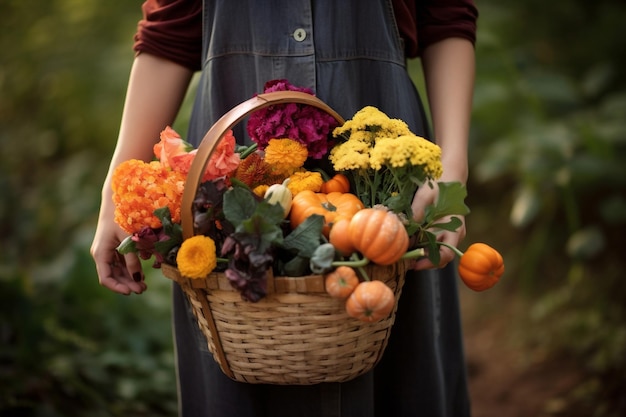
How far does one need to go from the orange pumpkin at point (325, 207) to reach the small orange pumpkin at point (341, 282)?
0.09 metres

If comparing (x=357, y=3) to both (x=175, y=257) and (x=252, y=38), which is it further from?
(x=175, y=257)

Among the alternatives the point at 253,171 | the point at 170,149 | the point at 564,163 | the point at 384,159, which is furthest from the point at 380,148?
the point at 564,163

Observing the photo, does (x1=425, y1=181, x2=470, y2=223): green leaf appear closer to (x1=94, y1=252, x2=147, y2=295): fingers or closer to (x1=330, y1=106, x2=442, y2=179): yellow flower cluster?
(x1=330, y1=106, x2=442, y2=179): yellow flower cluster

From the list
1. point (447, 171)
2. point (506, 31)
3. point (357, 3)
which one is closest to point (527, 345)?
point (506, 31)

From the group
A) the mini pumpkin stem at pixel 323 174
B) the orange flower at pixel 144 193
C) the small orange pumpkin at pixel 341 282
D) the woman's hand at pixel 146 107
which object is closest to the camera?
the small orange pumpkin at pixel 341 282

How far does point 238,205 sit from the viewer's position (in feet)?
2.89

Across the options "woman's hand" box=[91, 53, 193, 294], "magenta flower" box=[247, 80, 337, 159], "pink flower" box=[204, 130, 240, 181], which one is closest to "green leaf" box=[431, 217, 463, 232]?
"magenta flower" box=[247, 80, 337, 159]

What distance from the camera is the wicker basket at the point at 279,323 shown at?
0.88 metres

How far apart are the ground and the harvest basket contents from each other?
1.64m

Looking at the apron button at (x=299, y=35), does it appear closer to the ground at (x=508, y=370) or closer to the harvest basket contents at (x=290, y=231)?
the harvest basket contents at (x=290, y=231)

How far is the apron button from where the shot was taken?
1138mm

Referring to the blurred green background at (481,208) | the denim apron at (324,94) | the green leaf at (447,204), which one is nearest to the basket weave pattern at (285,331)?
the green leaf at (447,204)

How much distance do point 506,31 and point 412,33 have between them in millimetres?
2067

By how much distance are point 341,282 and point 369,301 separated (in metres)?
0.05
